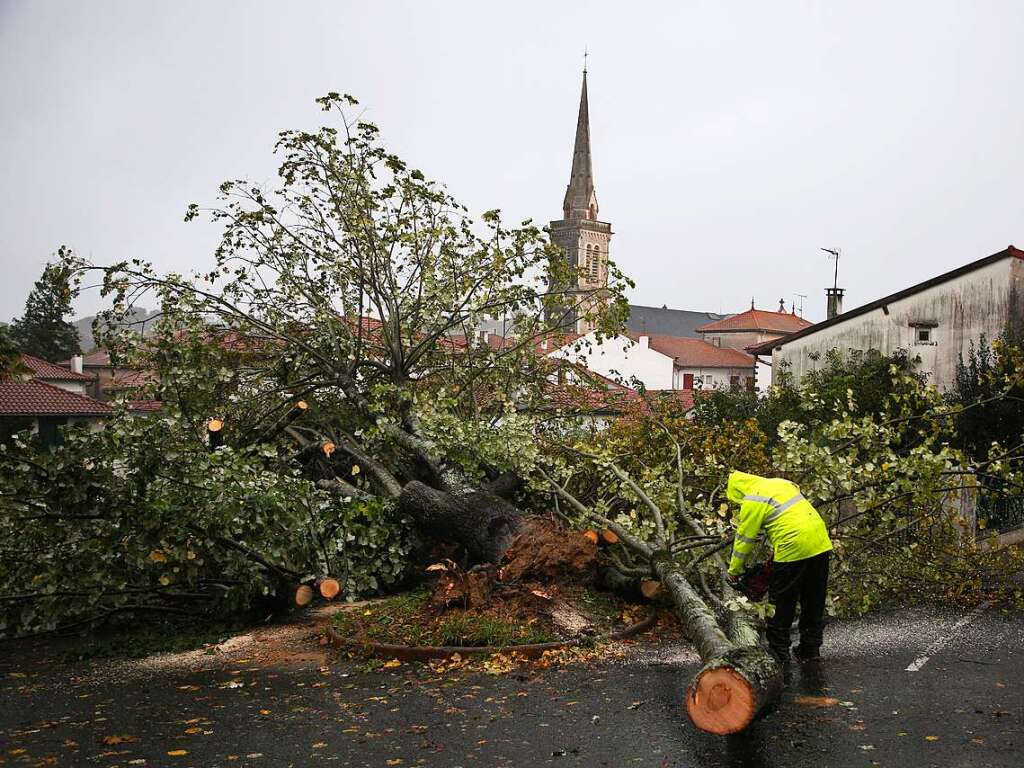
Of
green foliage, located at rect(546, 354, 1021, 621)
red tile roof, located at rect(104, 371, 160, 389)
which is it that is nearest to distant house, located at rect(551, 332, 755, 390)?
red tile roof, located at rect(104, 371, 160, 389)

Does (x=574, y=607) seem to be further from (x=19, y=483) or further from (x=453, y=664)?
(x=19, y=483)

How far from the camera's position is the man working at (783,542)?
235 inches

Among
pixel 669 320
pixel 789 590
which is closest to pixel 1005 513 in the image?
pixel 789 590

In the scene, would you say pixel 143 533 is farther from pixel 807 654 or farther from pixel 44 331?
Answer: pixel 44 331

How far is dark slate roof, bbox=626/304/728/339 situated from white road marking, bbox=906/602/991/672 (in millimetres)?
76864

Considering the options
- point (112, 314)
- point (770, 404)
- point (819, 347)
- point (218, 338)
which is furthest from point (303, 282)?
point (819, 347)

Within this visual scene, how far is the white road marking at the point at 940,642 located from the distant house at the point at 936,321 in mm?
13816

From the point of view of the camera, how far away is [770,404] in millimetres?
22938

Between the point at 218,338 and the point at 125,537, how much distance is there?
4.44 m

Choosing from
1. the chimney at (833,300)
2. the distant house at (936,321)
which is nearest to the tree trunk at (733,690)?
the distant house at (936,321)

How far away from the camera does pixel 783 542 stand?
5.97 meters

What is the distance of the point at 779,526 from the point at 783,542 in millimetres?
105

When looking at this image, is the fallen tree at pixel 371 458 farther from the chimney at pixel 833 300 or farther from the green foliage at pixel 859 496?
the chimney at pixel 833 300

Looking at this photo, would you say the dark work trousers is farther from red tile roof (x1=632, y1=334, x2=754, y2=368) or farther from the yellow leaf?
red tile roof (x1=632, y1=334, x2=754, y2=368)
